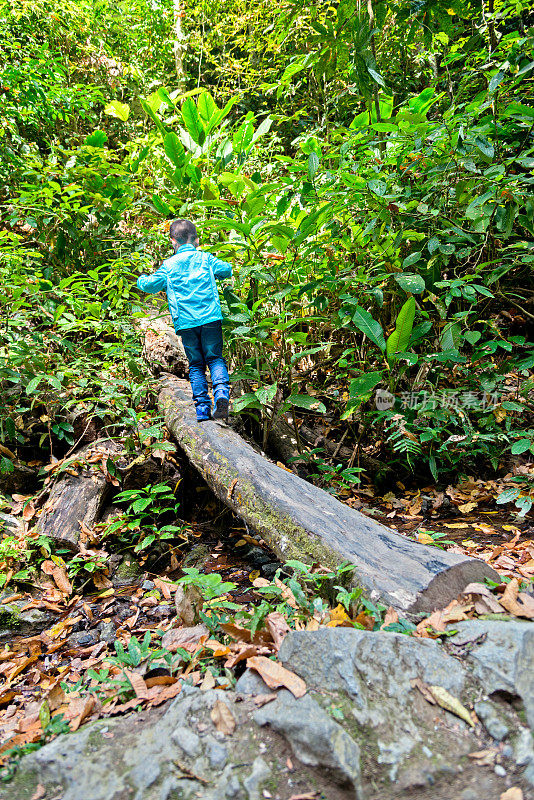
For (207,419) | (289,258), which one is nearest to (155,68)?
(289,258)

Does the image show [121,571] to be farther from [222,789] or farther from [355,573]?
[222,789]

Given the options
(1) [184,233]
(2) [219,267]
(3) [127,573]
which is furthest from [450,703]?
(1) [184,233]

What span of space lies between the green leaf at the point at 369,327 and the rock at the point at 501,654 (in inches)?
78.1

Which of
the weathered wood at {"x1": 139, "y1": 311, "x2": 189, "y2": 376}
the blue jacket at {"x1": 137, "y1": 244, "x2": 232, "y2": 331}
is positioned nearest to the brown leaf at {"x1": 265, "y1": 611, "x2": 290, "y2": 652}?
the blue jacket at {"x1": 137, "y1": 244, "x2": 232, "y2": 331}

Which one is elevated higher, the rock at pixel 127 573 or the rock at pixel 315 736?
the rock at pixel 315 736

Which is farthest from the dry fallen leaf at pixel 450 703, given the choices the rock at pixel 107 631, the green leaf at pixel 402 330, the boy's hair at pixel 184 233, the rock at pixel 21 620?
the boy's hair at pixel 184 233

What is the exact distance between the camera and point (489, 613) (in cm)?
157

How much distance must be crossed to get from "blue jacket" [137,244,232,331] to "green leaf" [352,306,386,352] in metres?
1.10

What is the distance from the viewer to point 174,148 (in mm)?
4242

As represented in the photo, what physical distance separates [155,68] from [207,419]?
904 cm

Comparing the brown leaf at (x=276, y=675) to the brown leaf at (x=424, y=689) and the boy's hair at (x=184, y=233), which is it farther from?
the boy's hair at (x=184, y=233)

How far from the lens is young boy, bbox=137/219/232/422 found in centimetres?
357

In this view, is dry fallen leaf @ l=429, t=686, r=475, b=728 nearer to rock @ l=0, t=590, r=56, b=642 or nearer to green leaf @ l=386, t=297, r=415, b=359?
rock @ l=0, t=590, r=56, b=642

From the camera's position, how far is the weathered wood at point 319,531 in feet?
5.79
